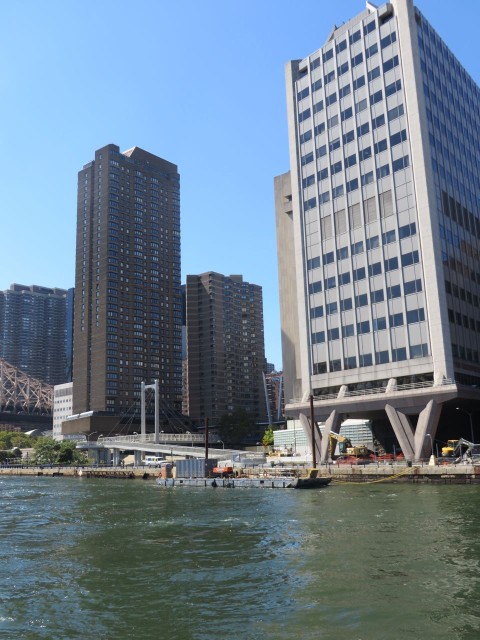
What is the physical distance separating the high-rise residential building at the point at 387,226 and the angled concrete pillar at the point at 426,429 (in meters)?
0.16

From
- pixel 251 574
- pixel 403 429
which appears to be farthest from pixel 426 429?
pixel 251 574

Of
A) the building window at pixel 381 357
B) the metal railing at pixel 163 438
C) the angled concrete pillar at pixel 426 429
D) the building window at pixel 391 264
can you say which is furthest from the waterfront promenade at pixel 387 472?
the metal railing at pixel 163 438

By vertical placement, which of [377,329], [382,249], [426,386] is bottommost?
[426,386]

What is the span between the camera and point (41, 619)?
21.9 meters

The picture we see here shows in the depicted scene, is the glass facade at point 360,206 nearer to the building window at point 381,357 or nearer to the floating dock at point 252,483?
the building window at point 381,357

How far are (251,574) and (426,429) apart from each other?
62.2 meters

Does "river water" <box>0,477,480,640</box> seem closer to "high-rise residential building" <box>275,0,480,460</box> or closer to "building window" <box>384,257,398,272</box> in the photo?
"high-rise residential building" <box>275,0,480,460</box>

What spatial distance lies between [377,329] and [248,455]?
4646cm

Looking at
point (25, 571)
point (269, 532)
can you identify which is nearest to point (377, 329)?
point (269, 532)

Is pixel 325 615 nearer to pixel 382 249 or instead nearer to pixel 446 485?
pixel 446 485

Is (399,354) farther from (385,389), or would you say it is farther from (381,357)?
(385,389)

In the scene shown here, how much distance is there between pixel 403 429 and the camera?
88.4m

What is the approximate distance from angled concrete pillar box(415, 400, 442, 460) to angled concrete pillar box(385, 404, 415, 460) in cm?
253

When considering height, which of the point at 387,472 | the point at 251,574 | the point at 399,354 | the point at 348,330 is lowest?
the point at 251,574
